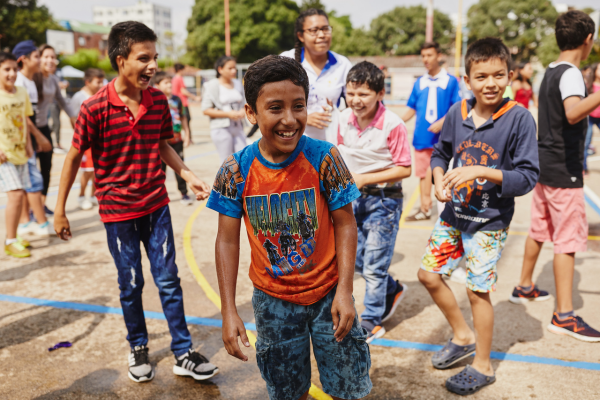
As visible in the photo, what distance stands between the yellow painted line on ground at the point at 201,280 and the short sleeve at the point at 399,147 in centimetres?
160

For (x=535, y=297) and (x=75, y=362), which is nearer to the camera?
(x=75, y=362)

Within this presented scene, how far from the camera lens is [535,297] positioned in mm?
4262

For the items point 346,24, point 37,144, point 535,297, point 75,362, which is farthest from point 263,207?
point 346,24

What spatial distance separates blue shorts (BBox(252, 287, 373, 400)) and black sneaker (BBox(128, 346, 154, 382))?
1300 mm

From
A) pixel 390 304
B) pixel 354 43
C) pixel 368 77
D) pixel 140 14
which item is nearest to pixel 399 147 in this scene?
pixel 368 77

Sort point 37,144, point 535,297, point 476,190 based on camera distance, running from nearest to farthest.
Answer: point 476,190 → point 535,297 → point 37,144

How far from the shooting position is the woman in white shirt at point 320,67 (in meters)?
4.26

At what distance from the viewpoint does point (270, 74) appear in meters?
1.98

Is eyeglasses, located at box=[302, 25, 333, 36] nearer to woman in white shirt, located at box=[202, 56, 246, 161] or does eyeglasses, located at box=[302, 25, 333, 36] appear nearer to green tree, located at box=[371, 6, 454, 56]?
woman in white shirt, located at box=[202, 56, 246, 161]

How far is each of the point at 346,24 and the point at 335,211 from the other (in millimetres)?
84448

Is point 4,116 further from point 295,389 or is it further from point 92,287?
point 295,389

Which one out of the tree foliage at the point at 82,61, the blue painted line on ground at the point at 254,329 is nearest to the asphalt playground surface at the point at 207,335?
the blue painted line on ground at the point at 254,329

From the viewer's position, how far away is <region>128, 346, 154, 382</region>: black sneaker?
3.19m

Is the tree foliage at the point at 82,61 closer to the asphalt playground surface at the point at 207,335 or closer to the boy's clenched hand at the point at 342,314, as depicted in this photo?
the asphalt playground surface at the point at 207,335
